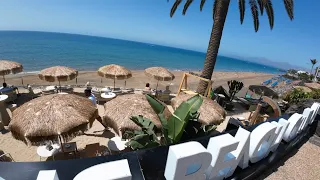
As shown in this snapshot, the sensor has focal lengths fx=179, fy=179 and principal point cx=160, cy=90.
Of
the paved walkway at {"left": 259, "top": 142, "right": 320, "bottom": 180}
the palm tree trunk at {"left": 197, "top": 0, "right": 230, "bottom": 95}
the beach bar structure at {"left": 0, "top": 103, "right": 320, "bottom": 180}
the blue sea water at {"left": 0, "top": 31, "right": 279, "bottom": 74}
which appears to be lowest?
A: the blue sea water at {"left": 0, "top": 31, "right": 279, "bottom": 74}

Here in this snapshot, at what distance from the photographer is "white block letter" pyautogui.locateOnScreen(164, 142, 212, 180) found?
7.66 feet

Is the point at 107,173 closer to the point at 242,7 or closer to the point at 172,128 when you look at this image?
the point at 172,128

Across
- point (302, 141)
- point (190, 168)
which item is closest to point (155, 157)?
point (190, 168)

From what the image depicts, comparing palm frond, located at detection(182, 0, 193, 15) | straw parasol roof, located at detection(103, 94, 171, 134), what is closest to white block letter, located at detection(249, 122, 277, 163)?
straw parasol roof, located at detection(103, 94, 171, 134)

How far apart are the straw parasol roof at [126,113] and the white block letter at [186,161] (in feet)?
7.58

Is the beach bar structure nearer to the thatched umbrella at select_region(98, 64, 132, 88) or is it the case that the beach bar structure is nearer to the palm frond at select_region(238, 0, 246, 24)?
the thatched umbrella at select_region(98, 64, 132, 88)

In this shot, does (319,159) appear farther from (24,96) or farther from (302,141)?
(24,96)

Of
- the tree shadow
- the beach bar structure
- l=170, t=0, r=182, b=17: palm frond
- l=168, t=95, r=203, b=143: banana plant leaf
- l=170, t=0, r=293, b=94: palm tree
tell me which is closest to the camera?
the beach bar structure

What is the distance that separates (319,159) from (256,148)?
3.30m

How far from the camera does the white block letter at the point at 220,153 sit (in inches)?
110

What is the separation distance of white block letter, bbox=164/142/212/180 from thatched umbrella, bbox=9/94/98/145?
305cm

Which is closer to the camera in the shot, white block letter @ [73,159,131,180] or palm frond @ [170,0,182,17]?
white block letter @ [73,159,131,180]

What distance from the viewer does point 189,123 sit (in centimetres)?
440

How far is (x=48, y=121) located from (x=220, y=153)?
4075 mm
